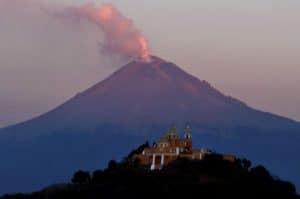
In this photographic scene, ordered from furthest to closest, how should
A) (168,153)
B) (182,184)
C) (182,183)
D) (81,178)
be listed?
(168,153), (81,178), (182,183), (182,184)

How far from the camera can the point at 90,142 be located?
13412 cm

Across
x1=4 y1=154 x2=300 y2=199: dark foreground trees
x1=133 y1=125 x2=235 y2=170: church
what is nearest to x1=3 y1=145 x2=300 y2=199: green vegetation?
x1=4 y1=154 x2=300 y2=199: dark foreground trees

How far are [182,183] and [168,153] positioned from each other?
12520 millimetres

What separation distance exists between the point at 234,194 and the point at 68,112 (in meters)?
92.4

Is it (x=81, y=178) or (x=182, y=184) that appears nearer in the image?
(x=182, y=184)

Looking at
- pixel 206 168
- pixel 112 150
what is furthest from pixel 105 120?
pixel 206 168

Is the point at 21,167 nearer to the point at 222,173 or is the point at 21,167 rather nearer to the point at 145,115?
the point at 145,115

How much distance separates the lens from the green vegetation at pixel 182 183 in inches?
1745

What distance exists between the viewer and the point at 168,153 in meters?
58.2

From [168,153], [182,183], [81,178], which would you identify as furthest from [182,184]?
[168,153]

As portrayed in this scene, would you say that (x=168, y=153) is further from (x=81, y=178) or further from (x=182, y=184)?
(x=182, y=184)

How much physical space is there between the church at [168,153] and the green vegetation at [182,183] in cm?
311

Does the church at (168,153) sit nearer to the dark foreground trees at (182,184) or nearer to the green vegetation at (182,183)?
the green vegetation at (182,183)

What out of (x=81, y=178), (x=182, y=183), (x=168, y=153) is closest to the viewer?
(x=182, y=183)
